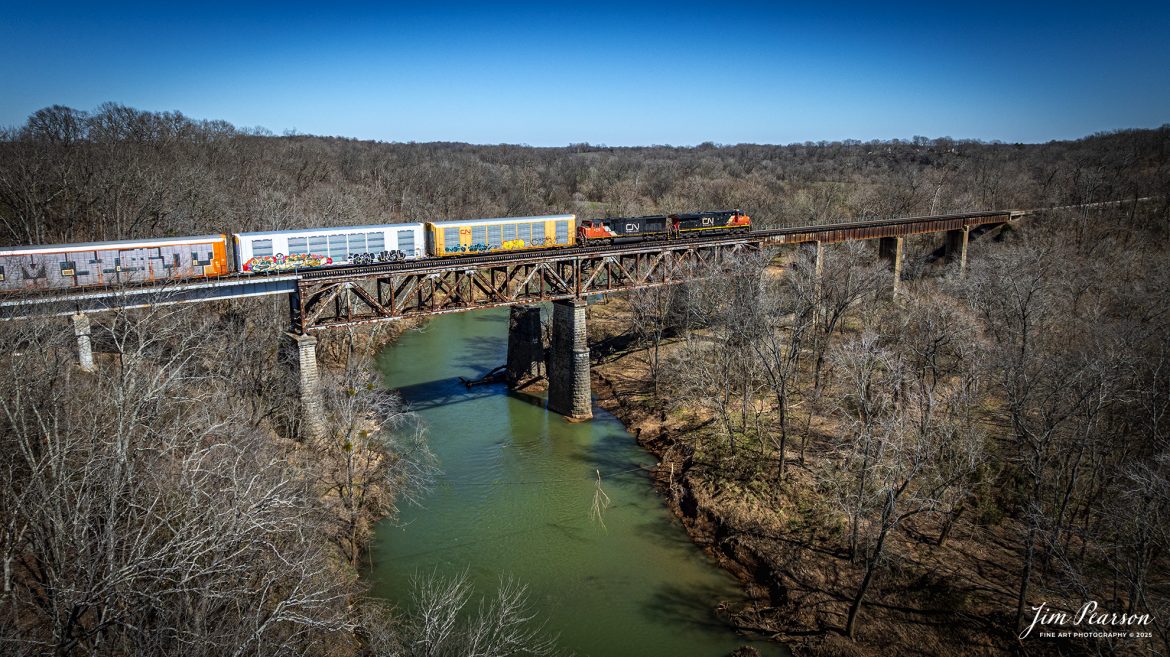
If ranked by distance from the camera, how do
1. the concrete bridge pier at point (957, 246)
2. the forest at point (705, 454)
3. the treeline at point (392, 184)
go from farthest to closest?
the concrete bridge pier at point (957, 246)
the treeline at point (392, 184)
the forest at point (705, 454)

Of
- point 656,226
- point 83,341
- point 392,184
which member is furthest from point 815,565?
point 392,184

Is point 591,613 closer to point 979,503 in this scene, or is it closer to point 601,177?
point 979,503

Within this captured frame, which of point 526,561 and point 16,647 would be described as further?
point 526,561

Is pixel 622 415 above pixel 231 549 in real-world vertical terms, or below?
below

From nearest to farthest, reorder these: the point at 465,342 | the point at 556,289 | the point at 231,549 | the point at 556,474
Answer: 1. the point at 231,549
2. the point at 556,474
3. the point at 556,289
4. the point at 465,342

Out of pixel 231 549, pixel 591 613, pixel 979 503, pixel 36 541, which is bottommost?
pixel 591 613

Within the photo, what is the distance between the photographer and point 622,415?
40.3 m

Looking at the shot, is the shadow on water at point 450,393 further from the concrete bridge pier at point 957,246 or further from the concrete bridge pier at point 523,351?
the concrete bridge pier at point 957,246

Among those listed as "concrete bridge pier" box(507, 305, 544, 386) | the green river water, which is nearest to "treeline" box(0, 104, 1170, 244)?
"concrete bridge pier" box(507, 305, 544, 386)

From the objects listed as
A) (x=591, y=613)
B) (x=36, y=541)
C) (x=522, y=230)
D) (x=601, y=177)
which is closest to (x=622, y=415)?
(x=522, y=230)

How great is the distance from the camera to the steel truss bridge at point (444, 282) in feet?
93.5

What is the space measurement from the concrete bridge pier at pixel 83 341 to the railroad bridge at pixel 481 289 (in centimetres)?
4

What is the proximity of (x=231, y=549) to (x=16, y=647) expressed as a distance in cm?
402

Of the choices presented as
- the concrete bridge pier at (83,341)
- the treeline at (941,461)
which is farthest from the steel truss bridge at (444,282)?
the treeline at (941,461)
